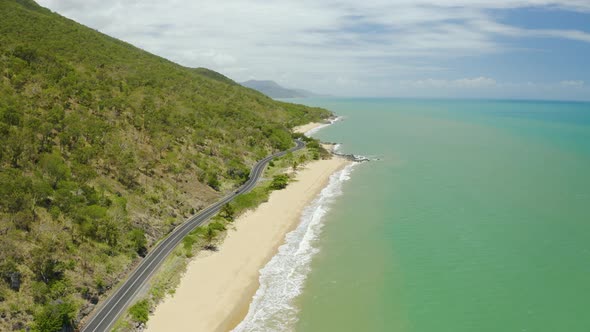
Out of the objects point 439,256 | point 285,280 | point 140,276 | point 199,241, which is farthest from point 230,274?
point 439,256

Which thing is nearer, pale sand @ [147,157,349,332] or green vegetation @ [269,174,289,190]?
pale sand @ [147,157,349,332]

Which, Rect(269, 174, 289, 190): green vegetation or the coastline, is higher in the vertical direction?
Rect(269, 174, 289, 190): green vegetation

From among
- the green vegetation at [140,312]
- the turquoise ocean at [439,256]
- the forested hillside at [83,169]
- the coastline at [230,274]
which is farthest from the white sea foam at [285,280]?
the forested hillside at [83,169]

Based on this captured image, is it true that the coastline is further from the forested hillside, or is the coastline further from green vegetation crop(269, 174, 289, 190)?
the forested hillside

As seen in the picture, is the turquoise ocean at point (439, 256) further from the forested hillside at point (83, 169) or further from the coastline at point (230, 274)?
the forested hillside at point (83, 169)

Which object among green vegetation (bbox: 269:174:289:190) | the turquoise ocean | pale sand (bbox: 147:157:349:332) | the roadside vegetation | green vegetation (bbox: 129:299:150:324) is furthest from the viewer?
green vegetation (bbox: 269:174:289:190)

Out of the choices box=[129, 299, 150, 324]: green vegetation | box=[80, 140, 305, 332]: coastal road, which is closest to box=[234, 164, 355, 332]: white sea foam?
box=[129, 299, 150, 324]: green vegetation

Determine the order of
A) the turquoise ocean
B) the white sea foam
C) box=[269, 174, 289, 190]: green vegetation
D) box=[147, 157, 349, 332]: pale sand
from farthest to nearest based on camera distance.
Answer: box=[269, 174, 289, 190]: green vegetation, the turquoise ocean, the white sea foam, box=[147, 157, 349, 332]: pale sand
